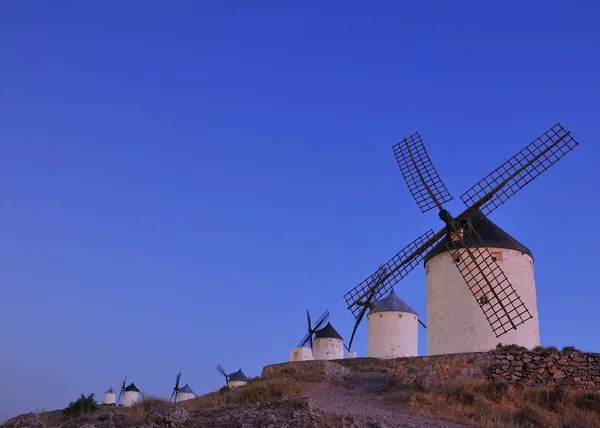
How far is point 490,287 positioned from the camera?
54.0ft

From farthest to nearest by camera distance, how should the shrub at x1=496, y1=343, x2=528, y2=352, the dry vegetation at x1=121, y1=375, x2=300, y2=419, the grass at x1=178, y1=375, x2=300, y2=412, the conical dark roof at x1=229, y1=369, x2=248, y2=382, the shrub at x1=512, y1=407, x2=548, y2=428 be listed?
1. the conical dark roof at x1=229, y1=369, x2=248, y2=382
2. the shrub at x1=496, y1=343, x2=528, y2=352
3. the grass at x1=178, y1=375, x2=300, y2=412
4. the dry vegetation at x1=121, y1=375, x2=300, y2=419
5. the shrub at x1=512, y1=407, x2=548, y2=428

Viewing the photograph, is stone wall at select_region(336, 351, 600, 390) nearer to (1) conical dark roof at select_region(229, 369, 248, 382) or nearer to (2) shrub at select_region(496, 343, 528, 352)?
(2) shrub at select_region(496, 343, 528, 352)

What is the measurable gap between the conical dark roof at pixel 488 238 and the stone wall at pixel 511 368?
3.72m

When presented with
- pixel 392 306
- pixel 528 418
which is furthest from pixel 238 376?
pixel 528 418

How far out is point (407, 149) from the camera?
2145 cm

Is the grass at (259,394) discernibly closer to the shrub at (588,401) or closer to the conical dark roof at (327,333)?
the shrub at (588,401)

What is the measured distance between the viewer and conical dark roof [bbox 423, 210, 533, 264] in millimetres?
17578

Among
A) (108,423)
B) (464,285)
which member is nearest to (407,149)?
(464,285)

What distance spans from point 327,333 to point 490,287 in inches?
523

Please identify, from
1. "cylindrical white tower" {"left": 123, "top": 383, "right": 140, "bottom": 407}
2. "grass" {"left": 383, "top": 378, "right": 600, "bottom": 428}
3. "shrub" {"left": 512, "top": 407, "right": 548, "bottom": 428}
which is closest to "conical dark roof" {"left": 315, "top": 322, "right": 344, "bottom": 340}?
"grass" {"left": 383, "top": 378, "right": 600, "bottom": 428}

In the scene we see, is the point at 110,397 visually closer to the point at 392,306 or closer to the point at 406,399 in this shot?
the point at 392,306

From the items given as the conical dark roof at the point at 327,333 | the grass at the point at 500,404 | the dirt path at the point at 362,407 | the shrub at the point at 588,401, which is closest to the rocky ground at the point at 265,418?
the dirt path at the point at 362,407

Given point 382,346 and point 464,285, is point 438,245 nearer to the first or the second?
point 464,285

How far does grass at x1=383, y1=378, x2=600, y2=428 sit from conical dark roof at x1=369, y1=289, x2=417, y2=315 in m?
11.2
